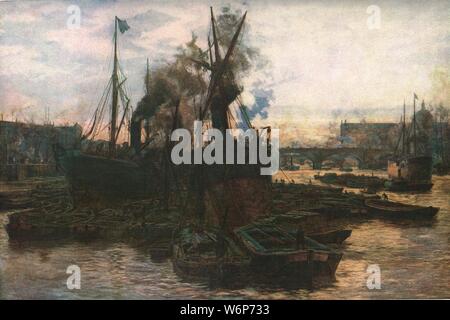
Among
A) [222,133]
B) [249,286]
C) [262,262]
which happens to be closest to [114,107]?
[222,133]

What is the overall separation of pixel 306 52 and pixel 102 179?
4.13m

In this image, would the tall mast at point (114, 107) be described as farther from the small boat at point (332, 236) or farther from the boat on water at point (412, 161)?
the boat on water at point (412, 161)

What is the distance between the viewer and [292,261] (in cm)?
797

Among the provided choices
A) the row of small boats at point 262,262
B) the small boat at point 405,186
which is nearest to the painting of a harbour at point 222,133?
the small boat at point 405,186

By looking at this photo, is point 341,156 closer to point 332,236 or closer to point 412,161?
point 412,161

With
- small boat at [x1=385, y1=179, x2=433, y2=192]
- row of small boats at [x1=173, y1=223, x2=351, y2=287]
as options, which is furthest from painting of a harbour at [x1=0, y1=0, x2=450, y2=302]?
row of small boats at [x1=173, y1=223, x2=351, y2=287]

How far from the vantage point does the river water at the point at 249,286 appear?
818cm

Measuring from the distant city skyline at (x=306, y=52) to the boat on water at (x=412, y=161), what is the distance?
1.00ft

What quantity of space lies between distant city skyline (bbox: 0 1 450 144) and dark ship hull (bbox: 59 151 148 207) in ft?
4.11

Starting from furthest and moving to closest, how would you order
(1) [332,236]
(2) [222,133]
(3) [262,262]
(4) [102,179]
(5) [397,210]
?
1. (4) [102,179]
2. (2) [222,133]
3. (5) [397,210]
4. (1) [332,236]
5. (3) [262,262]

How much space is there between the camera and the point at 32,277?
8.56 metres

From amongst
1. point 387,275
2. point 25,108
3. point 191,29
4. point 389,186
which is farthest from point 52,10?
point 387,275

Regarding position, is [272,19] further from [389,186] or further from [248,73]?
[389,186]
